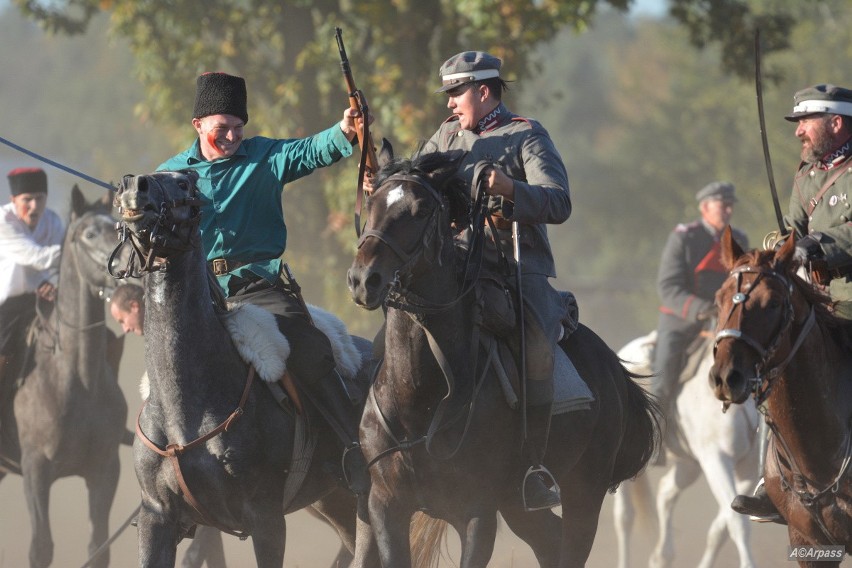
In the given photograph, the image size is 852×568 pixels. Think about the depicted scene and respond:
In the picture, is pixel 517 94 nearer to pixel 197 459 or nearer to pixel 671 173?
pixel 197 459

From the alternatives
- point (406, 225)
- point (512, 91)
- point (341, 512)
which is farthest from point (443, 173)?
point (512, 91)

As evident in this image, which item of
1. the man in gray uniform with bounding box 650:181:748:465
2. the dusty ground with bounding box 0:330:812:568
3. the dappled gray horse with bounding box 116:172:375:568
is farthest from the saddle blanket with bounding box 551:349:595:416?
the man in gray uniform with bounding box 650:181:748:465

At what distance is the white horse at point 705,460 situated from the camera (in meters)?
12.8

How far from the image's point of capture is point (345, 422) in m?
7.69

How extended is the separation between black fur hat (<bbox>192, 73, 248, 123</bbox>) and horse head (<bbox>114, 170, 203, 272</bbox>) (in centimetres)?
83

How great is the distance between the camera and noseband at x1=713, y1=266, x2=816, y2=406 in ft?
20.7

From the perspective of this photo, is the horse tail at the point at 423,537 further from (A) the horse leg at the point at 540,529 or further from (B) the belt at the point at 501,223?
(B) the belt at the point at 501,223

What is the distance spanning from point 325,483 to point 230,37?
13.1 m

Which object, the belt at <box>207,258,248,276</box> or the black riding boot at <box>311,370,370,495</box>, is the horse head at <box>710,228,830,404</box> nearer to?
the black riding boot at <box>311,370,370,495</box>

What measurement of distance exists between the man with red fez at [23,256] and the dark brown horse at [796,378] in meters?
6.56

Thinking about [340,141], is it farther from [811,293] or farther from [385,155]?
[811,293]

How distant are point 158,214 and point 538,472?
229 cm

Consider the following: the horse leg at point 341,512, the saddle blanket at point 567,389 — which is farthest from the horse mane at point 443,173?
the horse leg at point 341,512

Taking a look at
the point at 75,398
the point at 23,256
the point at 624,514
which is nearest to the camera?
the point at 75,398
